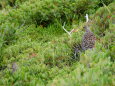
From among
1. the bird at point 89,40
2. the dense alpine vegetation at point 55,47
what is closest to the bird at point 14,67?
the dense alpine vegetation at point 55,47

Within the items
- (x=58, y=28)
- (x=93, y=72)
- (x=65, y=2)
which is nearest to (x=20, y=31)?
(x=58, y=28)

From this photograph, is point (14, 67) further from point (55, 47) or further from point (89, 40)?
point (89, 40)

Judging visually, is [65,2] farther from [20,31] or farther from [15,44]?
[15,44]

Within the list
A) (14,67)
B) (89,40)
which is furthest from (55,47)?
(14,67)

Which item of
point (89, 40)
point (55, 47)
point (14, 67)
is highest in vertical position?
point (89, 40)

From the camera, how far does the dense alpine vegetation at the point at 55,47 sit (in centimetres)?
233

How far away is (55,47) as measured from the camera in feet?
13.5

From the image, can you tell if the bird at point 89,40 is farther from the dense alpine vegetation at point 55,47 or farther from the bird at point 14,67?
the bird at point 14,67

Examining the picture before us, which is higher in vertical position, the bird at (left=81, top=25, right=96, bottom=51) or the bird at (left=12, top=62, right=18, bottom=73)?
the bird at (left=81, top=25, right=96, bottom=51)

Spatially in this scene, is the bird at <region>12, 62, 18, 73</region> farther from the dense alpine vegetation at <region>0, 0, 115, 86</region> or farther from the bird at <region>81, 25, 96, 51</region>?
the bird at <region>81, 25, 96, 51</region>

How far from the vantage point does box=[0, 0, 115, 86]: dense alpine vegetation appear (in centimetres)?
233

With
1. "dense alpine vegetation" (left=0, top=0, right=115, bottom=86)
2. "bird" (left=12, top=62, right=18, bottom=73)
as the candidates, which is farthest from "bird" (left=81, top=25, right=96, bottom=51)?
"bird" (left=12, top=62, right=18, bottom=73)

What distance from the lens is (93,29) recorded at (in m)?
4.15

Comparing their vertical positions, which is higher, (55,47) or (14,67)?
(55,47)
